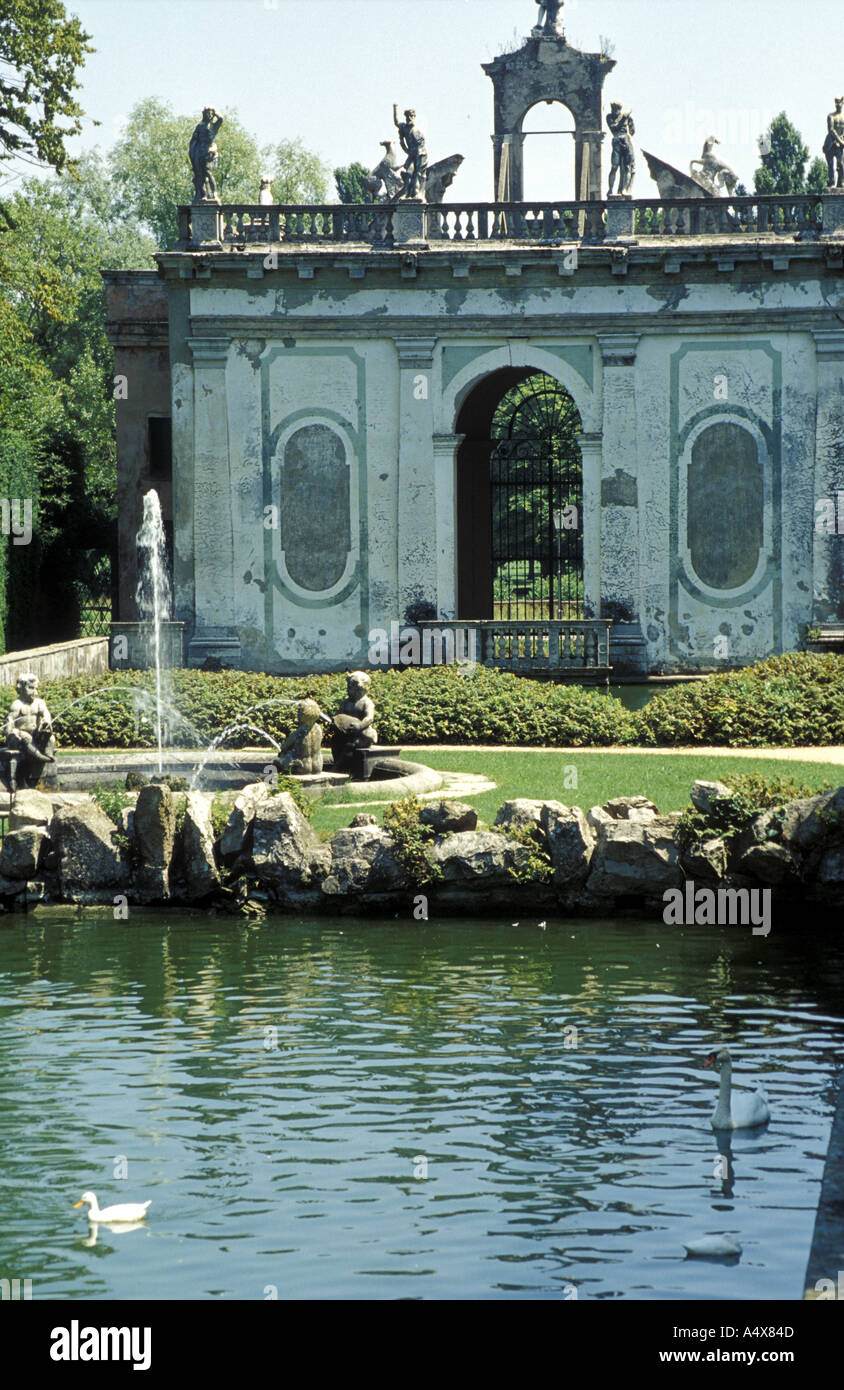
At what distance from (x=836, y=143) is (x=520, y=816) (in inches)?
753

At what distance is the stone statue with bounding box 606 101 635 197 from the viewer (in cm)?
3019

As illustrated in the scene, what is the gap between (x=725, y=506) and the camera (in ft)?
98.9

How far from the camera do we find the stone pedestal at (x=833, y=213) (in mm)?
29516

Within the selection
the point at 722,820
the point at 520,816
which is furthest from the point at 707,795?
the point at 520,816

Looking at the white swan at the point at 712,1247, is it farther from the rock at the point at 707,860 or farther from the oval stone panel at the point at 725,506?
the oval stone panel at the point at 725,506

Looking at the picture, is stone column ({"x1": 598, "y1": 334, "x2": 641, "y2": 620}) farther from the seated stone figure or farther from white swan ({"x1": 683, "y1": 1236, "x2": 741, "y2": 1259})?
white swan ({"x1": 683, "y1": 1236, "x2": 741, "y2": 1259})

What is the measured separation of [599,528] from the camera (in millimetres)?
30297

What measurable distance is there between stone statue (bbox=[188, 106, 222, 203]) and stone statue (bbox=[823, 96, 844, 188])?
1031cm

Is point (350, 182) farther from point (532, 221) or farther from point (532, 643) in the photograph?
point (532, 643)

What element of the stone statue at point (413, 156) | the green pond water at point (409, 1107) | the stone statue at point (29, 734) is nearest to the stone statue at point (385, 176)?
the stone statue at point (413, 156)

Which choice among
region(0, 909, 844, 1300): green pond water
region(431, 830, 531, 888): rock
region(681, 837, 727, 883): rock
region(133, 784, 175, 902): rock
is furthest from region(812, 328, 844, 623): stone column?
region(133, 784, 175, 902): rock
